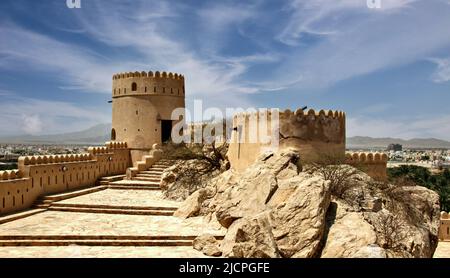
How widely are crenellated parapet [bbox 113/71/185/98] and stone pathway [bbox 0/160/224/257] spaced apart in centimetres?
885

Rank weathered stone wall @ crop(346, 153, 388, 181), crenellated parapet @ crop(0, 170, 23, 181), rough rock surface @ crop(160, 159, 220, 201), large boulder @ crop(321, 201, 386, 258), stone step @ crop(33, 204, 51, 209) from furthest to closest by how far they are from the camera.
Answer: rough rock surface @ crop(160, 159, 220, 201) < weathered stone wall @ crop(346, 153, 388, 181) < stone step @ crop(33, 204, 51, 209) < crenellated parapet @ crop(0, 170, 23, 181) < large boulder @ crop(321, 201, 386, 258)

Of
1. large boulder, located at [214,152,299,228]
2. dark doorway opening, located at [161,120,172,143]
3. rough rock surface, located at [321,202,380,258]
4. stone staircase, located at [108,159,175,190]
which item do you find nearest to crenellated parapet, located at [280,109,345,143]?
large boulder, located at [214,152,299,228]

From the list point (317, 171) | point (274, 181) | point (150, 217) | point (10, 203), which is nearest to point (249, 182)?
point (274, 181)

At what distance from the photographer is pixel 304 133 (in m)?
13.7

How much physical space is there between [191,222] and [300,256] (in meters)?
5.01

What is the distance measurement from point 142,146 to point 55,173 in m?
7.06

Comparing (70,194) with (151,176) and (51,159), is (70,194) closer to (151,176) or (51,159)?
(51,159)

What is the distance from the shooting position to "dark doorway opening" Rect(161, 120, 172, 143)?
24300 millimetres

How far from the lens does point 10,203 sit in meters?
14.1

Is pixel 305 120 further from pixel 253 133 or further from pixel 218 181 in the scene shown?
pixel 218 181

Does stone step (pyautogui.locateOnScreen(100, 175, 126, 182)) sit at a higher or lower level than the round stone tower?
lower

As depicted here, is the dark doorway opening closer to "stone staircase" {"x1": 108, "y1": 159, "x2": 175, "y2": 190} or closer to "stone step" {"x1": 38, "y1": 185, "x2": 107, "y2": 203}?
"stone staircase" {"x1": 108, "y1": 159, "x2": 175, "y2": 190}

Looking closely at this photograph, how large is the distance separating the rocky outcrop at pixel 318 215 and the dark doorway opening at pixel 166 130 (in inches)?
454

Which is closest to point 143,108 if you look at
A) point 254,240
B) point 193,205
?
point 193,205
